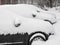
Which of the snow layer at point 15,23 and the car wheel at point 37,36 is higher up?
the snow layer at point 15,23

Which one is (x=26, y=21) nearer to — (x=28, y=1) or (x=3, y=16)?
(x=3, y=16)

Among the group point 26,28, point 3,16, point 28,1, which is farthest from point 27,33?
point 28,1

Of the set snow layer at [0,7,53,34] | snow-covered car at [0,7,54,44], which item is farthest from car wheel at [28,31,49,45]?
snow layer at [0,7,53,34]

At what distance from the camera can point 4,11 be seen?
7164mm

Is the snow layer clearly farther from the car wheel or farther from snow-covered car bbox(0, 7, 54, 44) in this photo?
the car wheel

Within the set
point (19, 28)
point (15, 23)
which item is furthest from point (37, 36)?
point (15, 23)

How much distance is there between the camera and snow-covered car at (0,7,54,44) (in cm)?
668

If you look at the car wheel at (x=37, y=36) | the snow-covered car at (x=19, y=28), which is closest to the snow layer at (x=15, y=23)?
the snow-covered car at (x=19, y=28)

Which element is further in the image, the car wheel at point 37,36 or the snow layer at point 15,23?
the car wheel at point 37,36

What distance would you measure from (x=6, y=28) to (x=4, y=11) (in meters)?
0.87

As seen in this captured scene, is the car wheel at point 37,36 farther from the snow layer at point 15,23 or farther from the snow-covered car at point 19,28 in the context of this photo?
the snow layer at point 15,23

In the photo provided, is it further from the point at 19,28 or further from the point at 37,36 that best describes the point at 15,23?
the point at 37,36

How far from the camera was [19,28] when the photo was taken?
6719mm

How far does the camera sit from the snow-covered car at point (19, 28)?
6676 millimetres
